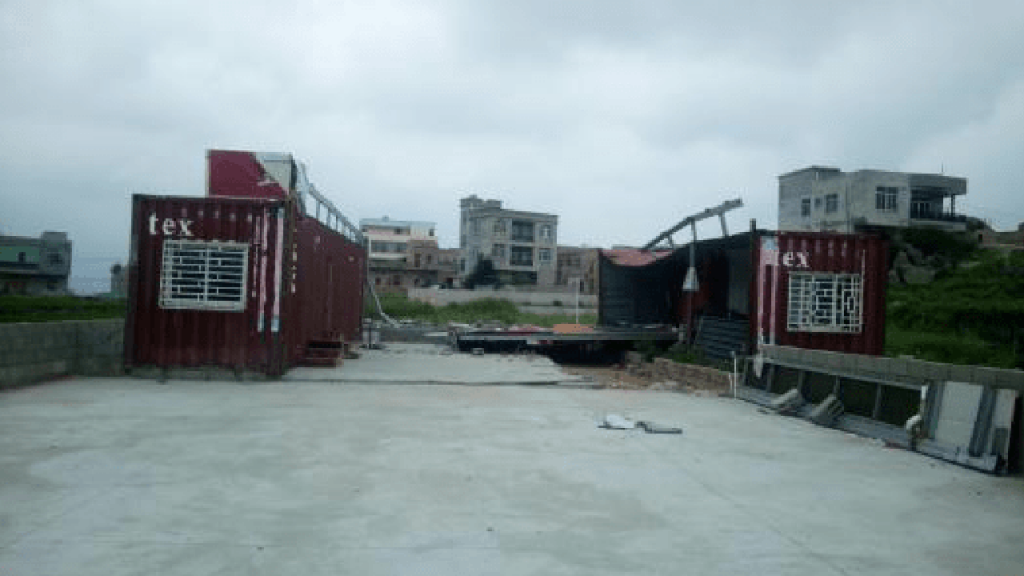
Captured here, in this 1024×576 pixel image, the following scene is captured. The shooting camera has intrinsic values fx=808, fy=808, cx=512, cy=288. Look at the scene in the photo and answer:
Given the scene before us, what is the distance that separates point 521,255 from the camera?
79188mm

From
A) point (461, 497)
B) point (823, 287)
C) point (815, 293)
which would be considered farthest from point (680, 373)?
point (461, 497)

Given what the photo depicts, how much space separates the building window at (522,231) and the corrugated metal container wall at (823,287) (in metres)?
64.2

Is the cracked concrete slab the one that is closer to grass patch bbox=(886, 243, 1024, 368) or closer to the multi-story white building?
grass patch bbox=(886, 243, 1024, 368)

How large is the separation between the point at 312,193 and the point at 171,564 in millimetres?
12036

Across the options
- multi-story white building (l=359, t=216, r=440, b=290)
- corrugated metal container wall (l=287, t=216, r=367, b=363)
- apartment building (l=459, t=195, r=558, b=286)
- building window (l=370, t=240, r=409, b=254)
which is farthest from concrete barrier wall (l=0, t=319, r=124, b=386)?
building window (l=370, t=240, r=409, b=254)

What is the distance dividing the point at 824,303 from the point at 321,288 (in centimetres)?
1013

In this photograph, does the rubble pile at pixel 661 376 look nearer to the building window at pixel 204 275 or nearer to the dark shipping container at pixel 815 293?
the dark shipping container at pixel 815 293

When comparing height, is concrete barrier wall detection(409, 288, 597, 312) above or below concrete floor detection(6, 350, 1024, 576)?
above

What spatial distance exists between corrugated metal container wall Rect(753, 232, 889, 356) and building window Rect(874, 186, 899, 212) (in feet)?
136

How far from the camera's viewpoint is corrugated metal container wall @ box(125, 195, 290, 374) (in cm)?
1291

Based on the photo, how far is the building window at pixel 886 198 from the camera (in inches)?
2066

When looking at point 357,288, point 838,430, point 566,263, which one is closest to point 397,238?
point 566,263

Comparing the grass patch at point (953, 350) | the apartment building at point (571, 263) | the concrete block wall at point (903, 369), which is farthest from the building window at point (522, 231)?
the concrete block wall at point (903, 369)

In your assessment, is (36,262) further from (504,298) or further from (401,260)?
(504,298)
